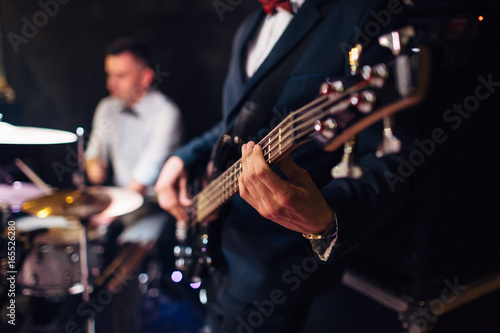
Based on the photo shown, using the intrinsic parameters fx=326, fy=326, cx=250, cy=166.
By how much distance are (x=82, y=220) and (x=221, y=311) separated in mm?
1109

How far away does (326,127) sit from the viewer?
737 millimetres

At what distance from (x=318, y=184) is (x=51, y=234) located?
2.06m

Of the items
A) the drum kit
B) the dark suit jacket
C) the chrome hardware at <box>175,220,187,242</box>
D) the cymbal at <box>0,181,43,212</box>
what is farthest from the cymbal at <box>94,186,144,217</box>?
the dark suit jacket

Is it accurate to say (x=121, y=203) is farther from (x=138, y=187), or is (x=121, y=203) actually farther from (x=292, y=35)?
(x=292, y=35)

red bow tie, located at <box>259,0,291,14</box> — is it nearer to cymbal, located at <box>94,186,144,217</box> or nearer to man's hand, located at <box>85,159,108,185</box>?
cymbal, located at <box>94,186,144,217</box>

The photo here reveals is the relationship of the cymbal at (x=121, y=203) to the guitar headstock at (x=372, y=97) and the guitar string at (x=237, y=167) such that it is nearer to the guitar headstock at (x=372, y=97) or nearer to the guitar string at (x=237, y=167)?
the guitar string at (x=237, y=167)

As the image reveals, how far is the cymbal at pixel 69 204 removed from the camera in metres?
1.85

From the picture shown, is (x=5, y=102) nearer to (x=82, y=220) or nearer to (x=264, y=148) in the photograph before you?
(x=82, y=220)

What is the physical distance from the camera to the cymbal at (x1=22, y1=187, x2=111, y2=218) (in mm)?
1847

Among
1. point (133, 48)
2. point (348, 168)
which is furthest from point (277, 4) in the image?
point (133, 48)

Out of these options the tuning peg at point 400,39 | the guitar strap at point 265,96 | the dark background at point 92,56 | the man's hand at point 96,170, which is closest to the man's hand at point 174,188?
the guitar strap at point 265,96

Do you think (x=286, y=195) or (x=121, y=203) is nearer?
(x=286, y=195)

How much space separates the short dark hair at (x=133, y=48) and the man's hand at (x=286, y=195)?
→ 277cm

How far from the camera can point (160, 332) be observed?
8.95 feet
